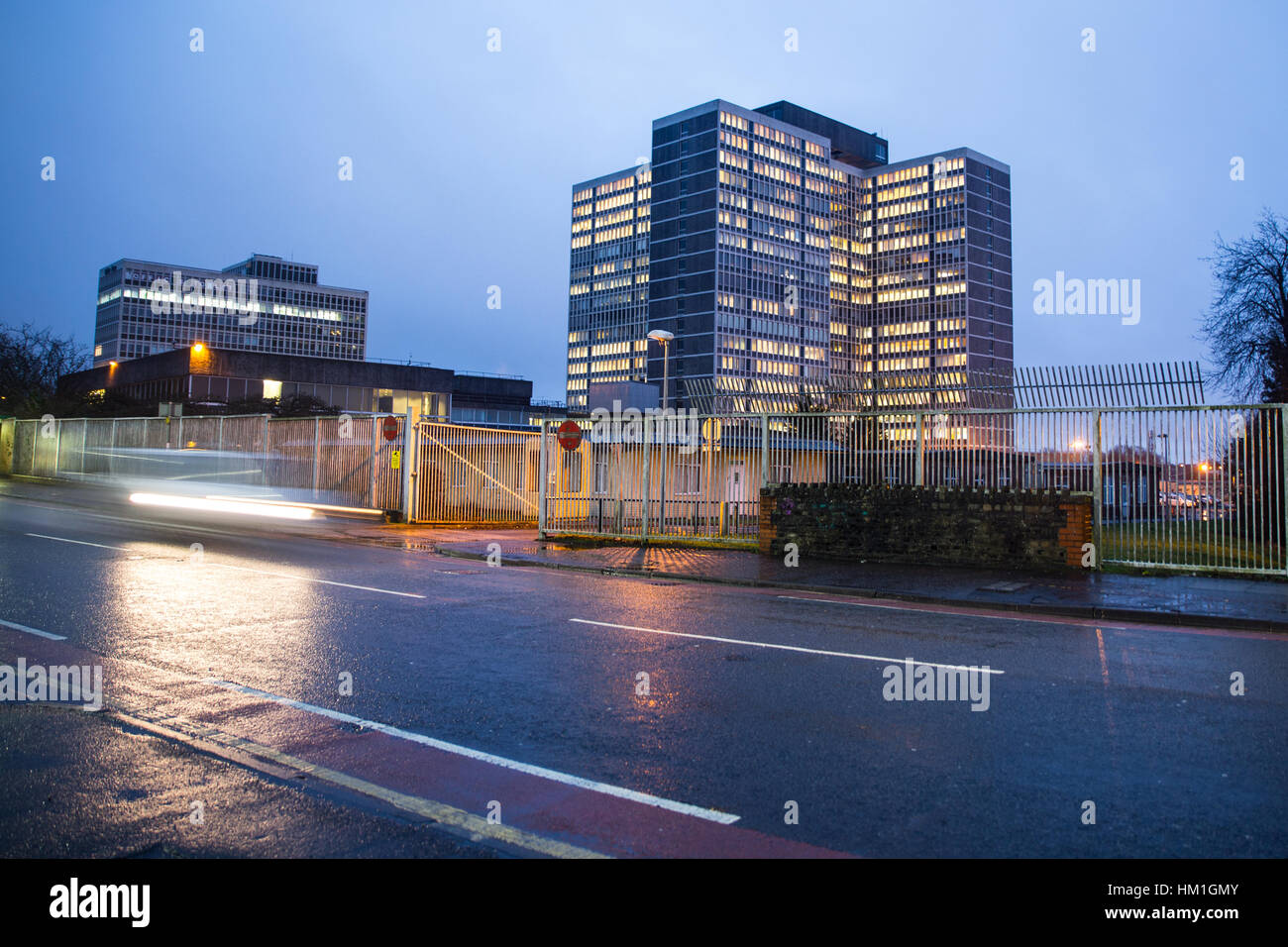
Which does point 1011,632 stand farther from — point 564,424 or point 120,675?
point 564,424

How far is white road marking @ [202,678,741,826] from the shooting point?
Result: 13.5 ft

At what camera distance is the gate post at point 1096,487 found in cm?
1448

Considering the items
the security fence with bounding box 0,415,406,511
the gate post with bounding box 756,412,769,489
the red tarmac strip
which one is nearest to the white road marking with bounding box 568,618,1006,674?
the red tarmac strip

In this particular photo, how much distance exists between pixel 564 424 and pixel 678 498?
3098 mm

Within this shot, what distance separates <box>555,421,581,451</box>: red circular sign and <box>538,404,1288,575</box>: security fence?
555 mm

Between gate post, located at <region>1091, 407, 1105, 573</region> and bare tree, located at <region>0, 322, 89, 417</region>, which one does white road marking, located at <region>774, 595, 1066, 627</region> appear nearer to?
gate post, located at <region>1091, 407, 1105, 573</region>

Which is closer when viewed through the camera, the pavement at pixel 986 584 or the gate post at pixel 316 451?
the pavement at pixel 986 584

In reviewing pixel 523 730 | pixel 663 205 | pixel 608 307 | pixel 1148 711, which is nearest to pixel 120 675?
pixel 523 730

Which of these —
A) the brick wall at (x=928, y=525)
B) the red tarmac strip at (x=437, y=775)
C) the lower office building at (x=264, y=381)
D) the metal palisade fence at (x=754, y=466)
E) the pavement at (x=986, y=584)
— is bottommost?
the red tarmac strip at (x=437, y=775)

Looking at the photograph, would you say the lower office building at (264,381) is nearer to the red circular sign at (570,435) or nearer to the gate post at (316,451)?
the gate post at (316,451)

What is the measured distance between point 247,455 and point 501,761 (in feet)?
93.2

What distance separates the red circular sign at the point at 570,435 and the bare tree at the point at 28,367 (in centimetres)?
4293

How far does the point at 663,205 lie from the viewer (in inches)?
6363

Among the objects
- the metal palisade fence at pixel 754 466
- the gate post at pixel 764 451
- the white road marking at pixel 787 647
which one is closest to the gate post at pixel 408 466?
the metal palisade fence at pixel 754 466
